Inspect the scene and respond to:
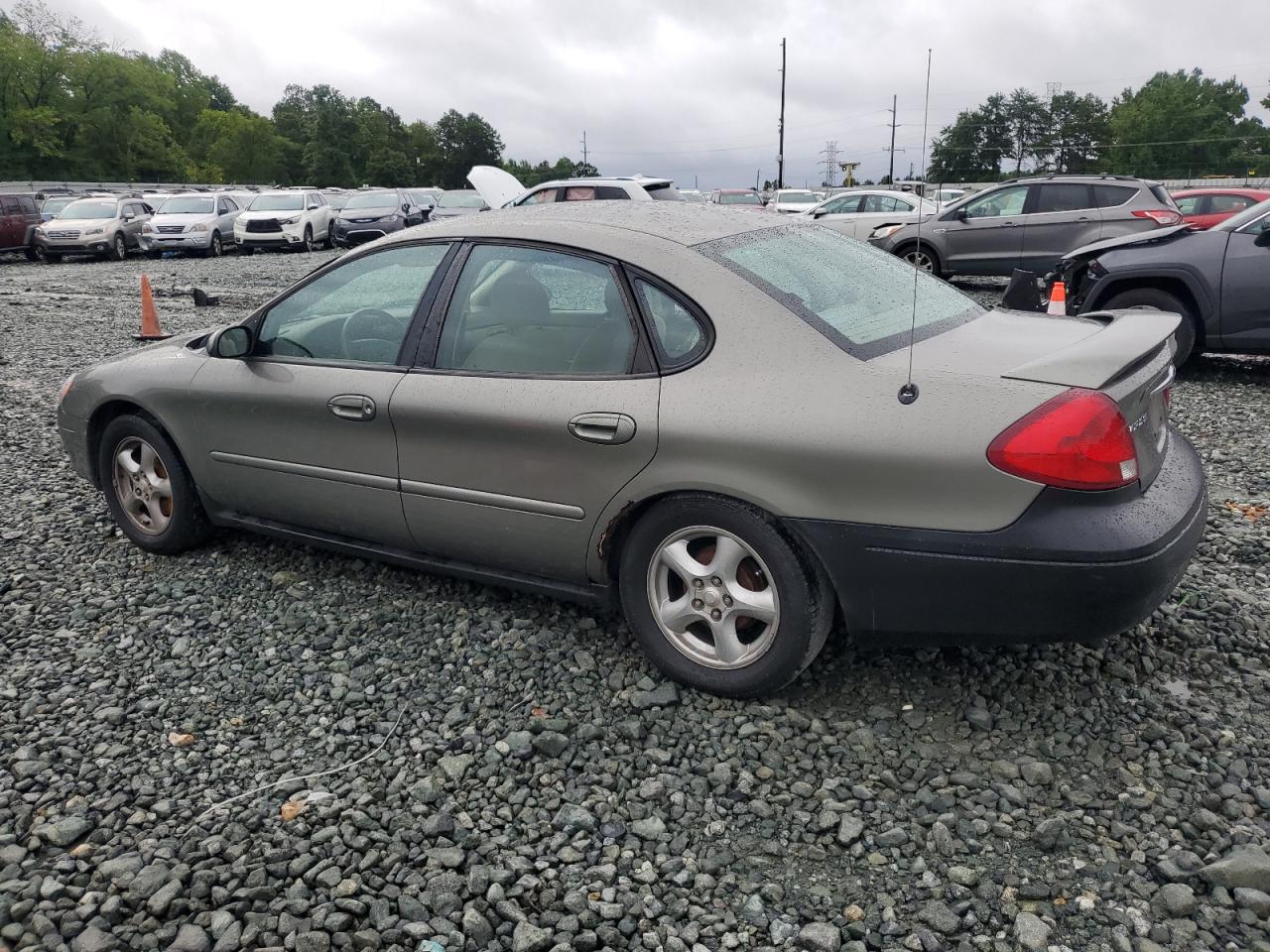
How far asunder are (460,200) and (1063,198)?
1662 centimetres

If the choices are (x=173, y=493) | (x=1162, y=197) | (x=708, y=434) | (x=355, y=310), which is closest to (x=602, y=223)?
(x=708, y=434)

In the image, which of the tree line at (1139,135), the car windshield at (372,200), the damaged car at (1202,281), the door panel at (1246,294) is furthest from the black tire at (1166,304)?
the tree line at (1139,135)

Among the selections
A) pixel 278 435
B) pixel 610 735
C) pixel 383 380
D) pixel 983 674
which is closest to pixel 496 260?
pixel 383 380

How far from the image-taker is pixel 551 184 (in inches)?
687

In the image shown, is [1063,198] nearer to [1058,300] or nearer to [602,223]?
[1058,300]

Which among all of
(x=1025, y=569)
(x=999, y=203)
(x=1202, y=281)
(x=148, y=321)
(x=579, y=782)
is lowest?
(x=579, y=782)

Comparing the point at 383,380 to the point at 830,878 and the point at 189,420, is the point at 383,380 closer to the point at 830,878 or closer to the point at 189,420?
the point at 189,420

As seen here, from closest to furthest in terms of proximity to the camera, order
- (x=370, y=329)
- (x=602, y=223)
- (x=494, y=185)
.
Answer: (x=602, y=223) → (x=370, y=329) → (x=494, y=185)

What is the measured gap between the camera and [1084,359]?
292 cm

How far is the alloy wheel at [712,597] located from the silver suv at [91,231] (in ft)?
81.1

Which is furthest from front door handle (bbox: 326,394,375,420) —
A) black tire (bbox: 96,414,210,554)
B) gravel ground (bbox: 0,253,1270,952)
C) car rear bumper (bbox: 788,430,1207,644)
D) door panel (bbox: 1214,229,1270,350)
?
door panel (bbox: 1214,229,1270,350)

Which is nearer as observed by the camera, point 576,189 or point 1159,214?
point 1159,214

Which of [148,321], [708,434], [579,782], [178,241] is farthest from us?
[178,241]

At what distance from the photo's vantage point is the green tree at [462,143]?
109000 millimetres
